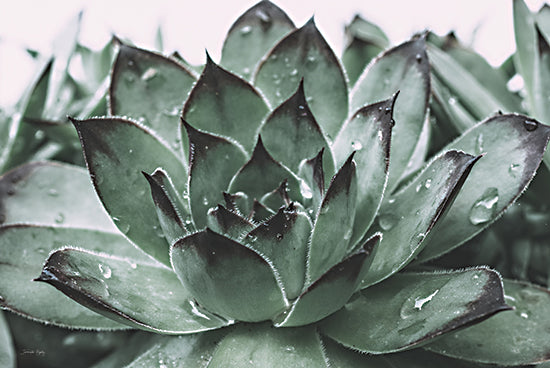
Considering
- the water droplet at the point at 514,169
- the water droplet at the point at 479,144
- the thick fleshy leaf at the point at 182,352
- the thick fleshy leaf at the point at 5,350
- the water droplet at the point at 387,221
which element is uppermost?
the water droplet at the point at 479,144

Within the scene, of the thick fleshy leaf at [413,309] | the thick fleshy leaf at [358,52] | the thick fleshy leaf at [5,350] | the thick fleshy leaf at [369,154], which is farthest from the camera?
the thick fleshy leaf at [358,52]

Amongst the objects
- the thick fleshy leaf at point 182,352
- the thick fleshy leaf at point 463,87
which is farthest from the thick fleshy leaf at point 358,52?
the thick fleshy leaf at point 182,352

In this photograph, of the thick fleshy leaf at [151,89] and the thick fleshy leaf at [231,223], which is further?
the thick fleshy leaf at [151,89]

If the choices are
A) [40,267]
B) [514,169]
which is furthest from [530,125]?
[40,267]

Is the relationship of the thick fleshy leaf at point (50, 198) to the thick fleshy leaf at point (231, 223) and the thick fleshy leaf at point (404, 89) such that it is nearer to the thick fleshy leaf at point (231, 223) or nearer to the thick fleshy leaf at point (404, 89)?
the thick fleshy leaf at point (231, 223)

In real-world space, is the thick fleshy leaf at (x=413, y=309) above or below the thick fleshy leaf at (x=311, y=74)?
below

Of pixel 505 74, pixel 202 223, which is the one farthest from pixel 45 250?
pixel 505 74

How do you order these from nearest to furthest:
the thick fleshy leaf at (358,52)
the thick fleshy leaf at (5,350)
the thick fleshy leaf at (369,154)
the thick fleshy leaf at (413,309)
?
the thick fleshy leaf at (413,309)
the thick fleshy leaf at (369,154)
the thick fleshy leaf at (5,350)
the thick fleshy leaf at (358,52)
